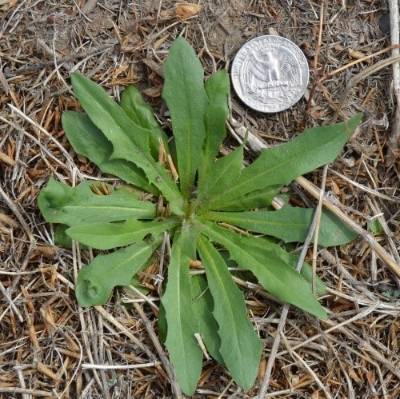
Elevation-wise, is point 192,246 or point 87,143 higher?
point 87,143

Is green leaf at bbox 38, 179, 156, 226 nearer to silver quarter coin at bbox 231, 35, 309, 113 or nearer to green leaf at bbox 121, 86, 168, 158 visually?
green leaf at bbox 121, 86, 168, 158

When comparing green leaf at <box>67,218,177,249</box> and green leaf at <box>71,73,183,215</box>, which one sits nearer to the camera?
green leaf at <box>67,218,177,249</box>

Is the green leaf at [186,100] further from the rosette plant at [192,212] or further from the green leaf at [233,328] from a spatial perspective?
the green leaf at [233,328]

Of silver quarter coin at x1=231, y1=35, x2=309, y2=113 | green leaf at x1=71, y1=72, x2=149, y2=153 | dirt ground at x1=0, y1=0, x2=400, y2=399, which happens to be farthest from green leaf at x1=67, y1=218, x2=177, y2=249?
silver quarter coin at x1=231, y1=35, x2=309, y2=113

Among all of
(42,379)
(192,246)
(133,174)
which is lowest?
(42,379)

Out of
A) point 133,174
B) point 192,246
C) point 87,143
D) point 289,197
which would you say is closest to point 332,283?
point 289,197

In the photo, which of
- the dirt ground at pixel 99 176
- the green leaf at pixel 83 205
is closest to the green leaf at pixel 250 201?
the dirt ground at pixel 99 176

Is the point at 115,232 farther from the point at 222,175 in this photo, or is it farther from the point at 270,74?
the point at 270,74

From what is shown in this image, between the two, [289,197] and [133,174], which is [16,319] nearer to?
[133,174]
